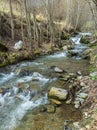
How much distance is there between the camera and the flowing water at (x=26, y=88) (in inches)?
244

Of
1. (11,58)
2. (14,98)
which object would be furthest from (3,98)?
(11,58)

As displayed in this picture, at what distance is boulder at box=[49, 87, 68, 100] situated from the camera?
23.8ft

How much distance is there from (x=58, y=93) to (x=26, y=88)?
1.40m

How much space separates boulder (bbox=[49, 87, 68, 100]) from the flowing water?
0.83ft

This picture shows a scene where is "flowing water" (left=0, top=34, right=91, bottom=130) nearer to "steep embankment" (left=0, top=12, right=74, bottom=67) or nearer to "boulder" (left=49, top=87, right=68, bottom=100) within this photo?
"boulder" (left=49, top=87, right=68, bottom=100)

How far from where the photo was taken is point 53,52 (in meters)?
15.4

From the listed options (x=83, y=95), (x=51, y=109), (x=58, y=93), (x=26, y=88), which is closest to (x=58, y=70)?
(x=26, y=88)

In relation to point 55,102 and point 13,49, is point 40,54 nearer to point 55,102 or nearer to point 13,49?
point 13,49

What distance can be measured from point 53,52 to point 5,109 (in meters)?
9.17

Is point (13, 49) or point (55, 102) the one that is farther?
point (13, 49)

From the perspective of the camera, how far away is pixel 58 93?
7406 mm

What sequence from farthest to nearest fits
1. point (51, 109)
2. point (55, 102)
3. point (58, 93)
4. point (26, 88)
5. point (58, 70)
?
point (58, 70) < point (26, 88) < point (58, 93) < point (55, 102) < point (51, 109)

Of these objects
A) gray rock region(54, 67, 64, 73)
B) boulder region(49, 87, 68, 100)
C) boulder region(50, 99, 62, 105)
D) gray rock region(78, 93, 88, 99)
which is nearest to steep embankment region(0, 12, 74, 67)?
gray rock region(54, 67, 64, 73)

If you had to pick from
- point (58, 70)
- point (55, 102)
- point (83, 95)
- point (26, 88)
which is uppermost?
point (83, 95)
